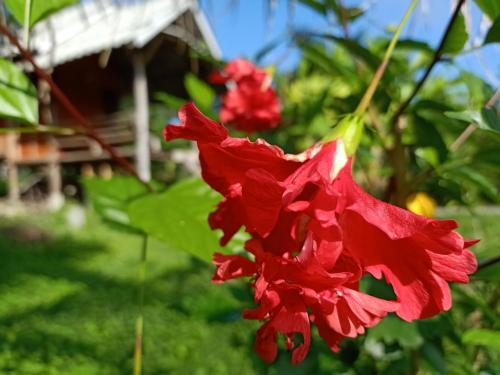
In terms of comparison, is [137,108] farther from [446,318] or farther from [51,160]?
[446,318]

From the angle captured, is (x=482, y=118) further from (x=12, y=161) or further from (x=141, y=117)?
(x=12, y=161)

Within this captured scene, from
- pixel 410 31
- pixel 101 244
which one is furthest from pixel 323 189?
pixel 101 244

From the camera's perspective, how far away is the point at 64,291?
272 cm

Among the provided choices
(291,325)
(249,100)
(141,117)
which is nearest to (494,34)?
(291,325)

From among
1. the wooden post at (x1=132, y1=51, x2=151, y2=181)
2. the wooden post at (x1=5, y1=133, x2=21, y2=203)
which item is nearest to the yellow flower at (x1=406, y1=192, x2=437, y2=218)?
the wooden post at (x1=132, y1=51, x2=151, y2=181)

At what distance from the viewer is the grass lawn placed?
89cm

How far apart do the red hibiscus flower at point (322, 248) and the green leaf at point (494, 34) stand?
0.78ft

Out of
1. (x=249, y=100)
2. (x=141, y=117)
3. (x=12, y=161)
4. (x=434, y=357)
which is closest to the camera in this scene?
(x=434, y=357)

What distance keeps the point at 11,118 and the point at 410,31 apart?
48cm

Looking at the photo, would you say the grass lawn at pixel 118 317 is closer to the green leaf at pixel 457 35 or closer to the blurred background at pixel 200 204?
the blurred background at pixel 200 204

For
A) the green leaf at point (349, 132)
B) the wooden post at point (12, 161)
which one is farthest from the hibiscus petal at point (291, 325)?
the wooden post at point (12, 161)

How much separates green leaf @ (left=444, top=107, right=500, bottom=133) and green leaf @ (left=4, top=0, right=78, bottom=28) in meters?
0.37

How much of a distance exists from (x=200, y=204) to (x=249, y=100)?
20.3 inches

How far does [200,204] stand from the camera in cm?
48
